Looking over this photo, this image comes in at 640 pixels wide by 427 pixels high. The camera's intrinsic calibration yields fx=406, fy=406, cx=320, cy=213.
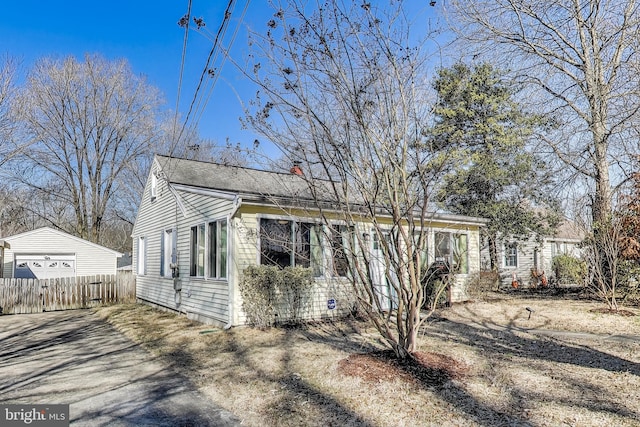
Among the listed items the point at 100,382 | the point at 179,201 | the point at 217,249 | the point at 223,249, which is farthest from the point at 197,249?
the point at 100,382

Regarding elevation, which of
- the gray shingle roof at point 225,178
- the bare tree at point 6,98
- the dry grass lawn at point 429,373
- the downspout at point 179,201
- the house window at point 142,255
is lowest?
the dry grass lawn at point 429,373

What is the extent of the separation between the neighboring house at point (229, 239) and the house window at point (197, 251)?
0.08 feet

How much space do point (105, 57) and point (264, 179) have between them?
770 inches

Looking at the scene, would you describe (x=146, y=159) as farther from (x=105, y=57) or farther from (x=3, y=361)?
(x=3, y=361)

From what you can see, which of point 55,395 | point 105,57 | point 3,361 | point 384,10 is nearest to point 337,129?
point 384,10

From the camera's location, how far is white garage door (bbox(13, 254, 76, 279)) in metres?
18.6

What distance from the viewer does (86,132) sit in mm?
25953

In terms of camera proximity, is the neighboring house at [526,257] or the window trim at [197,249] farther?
the neighboring house at [526,257]

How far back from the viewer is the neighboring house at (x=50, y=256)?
18406 millimetres

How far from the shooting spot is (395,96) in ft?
17.0

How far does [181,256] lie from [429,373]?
8.28 m

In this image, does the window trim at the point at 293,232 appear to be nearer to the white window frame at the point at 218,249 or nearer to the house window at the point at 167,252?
the white window frame at the point at 218,249

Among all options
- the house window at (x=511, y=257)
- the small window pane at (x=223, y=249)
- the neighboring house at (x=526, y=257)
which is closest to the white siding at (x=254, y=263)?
the small window pane at (x=223, y=249)

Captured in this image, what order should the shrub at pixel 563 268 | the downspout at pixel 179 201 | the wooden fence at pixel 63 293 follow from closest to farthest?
the downspout at pixel 179 201
the wooden fence at pixel 63 293
the shrub at pixel 563 268
